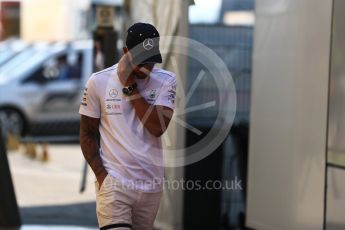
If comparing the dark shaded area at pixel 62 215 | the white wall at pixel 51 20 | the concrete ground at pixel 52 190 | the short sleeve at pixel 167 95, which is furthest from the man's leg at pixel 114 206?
the white wall at pixel 51 20

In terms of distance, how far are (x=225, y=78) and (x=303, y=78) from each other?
152cm

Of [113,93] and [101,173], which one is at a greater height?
[113,93]

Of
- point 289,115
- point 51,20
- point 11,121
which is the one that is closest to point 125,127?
point 289,115

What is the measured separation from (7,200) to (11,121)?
9098mm

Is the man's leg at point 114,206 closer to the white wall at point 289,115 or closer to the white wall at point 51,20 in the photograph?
the white wall at point 289,115

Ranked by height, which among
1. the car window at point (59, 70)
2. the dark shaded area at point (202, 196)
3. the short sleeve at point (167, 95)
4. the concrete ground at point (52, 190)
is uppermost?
the short sleeve at point (167, 95)

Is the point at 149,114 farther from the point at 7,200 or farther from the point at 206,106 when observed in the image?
the point at 7,200

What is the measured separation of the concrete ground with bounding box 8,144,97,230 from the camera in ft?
26.8

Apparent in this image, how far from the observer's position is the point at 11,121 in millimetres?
15945

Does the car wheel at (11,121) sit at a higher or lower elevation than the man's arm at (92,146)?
lower

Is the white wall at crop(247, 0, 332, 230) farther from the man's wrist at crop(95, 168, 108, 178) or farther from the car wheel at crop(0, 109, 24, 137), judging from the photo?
the car wheel at crop(0, 109, 24, 137)

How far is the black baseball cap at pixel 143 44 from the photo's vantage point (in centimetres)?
382

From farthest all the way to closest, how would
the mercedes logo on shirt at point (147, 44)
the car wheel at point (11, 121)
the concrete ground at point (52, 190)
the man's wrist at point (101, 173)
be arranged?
the car wheel at point (11, 121), the concrete ground at point (52, 190), the man's wrist at point (101, 173), the mercedes logo on shirt at point (147, 44)

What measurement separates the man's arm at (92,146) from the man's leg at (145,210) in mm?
233
